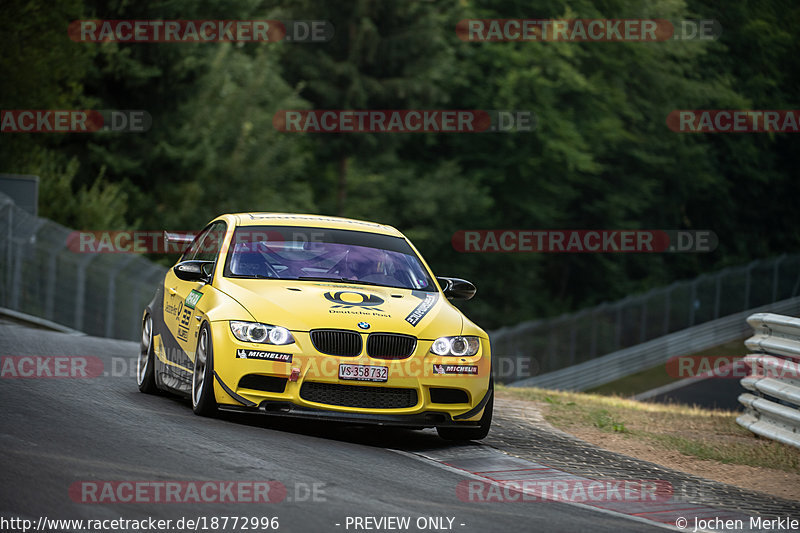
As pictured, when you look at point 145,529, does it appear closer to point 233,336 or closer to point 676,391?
point 233,336

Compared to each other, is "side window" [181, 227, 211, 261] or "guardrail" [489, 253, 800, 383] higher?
"side window" [181, 227, 211, 261]

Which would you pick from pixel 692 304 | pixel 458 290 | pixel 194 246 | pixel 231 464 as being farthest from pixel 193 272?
pixel 692 304

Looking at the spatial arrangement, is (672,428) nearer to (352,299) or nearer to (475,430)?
(475,430)

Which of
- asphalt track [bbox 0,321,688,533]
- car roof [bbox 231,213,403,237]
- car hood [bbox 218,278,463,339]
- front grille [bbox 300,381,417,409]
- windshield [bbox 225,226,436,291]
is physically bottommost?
asphalt track [bbox 0,321,688,533]

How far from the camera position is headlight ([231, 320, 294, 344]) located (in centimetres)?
895

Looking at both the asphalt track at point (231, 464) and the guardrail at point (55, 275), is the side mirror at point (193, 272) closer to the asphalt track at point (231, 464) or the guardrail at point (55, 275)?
the asphalt track at point (231, 464)

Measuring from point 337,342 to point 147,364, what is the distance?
117 inches

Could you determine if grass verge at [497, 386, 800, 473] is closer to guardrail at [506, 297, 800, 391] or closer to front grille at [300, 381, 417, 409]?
front grille at [300, 381, 417, 409]

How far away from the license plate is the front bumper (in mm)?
30

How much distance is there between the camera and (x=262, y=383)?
8977 mm

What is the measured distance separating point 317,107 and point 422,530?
4569 centimetres

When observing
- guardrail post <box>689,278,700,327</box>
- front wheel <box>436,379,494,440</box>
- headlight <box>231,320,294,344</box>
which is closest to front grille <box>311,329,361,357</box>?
headlight <box>231,320,294,344</box>

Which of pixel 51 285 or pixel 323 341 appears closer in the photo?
pixel 323 341

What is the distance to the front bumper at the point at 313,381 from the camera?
8.91m
